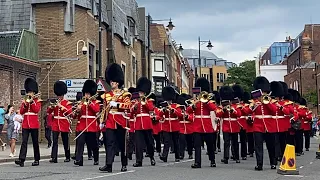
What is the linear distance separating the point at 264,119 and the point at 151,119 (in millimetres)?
3268

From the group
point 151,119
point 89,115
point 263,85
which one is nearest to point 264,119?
point 263,85

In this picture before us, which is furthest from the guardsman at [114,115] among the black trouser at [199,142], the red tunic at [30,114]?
the red tunic at [30,114]

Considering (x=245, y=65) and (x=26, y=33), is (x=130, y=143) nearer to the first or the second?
(x=26, y=33)

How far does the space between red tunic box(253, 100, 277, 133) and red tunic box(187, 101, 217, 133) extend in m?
1.19

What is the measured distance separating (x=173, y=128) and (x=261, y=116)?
538 centimetres

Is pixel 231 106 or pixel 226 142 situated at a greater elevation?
pixel 231 106

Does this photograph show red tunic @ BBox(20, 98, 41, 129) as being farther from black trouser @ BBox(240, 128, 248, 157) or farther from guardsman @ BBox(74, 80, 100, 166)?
black trouser @ BBox(240, 128, 248, 157)

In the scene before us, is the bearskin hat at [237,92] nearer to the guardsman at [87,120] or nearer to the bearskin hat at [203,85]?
the bearskin hat at [203,85]

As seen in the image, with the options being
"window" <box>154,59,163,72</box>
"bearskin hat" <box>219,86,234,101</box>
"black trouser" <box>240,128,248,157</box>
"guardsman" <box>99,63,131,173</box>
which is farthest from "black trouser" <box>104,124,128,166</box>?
"window" <box>154,59,163,72</box>

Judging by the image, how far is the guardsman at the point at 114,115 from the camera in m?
13.9

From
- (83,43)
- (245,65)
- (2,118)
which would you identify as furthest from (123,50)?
(245,65)

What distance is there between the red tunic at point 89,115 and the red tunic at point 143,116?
4.14ft

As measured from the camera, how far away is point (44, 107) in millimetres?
33812

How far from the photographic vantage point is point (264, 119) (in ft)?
50.5
